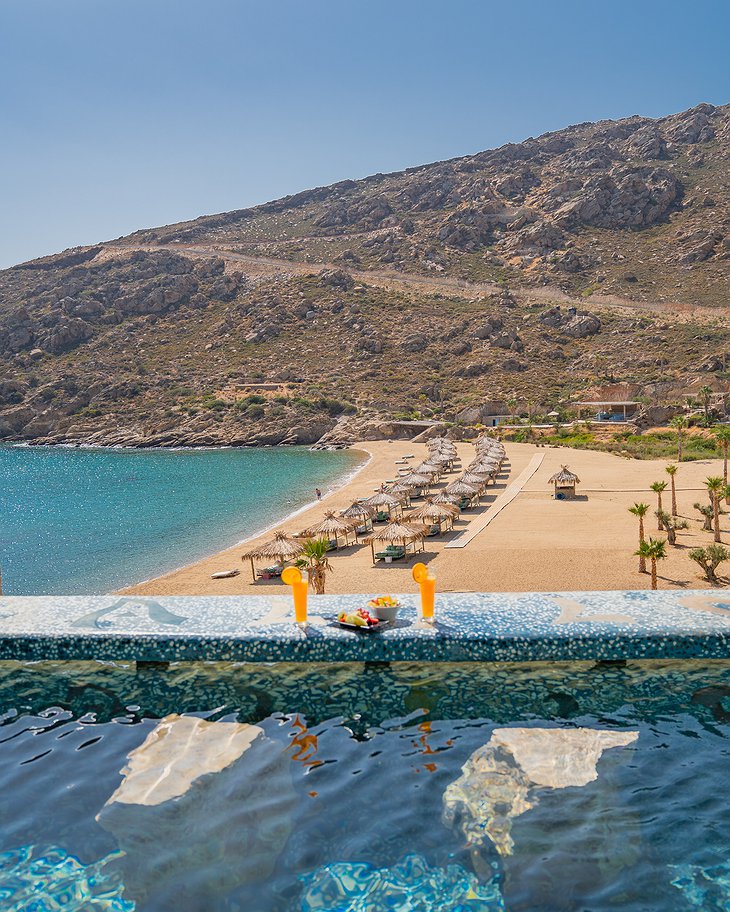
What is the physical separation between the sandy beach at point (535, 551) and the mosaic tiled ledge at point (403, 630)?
22.7 feet

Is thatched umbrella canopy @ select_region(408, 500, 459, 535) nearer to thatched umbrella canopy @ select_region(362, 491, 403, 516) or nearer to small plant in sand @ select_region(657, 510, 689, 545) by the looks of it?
thatched umbrella canopy @ select_region(362, 491, 403, 516)

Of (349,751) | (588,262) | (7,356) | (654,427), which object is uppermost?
(588,262)

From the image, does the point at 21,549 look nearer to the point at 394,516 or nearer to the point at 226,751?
the point at 394,516

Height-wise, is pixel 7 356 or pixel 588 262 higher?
pixel 588 262

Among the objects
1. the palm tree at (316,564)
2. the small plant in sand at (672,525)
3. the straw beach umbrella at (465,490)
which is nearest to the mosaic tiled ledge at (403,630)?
the palm tree at (316,564)

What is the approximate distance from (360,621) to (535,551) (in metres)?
12.3

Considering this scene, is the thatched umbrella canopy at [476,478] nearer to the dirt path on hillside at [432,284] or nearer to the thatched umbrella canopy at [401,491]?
the thatched umbrella canopy at [401,491]

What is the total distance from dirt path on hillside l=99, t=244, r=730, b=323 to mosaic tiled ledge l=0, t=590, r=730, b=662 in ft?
231

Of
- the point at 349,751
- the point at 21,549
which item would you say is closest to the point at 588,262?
the point at 21,549

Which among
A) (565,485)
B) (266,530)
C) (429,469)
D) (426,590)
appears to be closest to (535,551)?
(565,485)

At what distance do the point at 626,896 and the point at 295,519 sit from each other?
26.4 meters

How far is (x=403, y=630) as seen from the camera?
888cm

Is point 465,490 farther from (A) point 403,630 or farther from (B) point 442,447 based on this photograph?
(A) point 403,630

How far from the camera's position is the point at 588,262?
90.8 m
